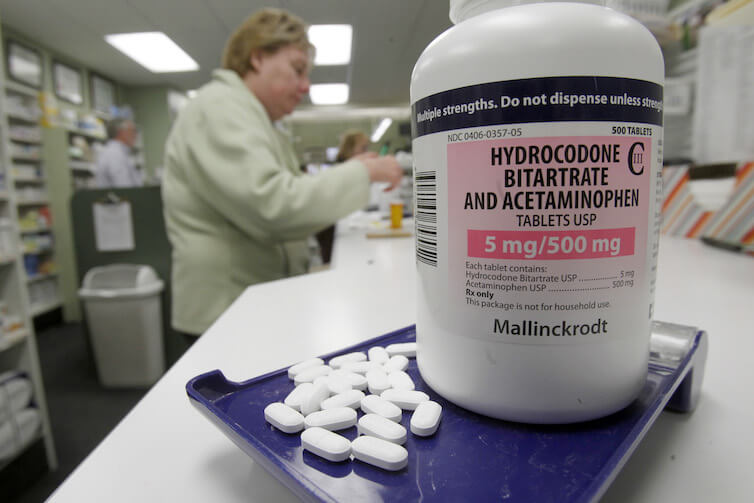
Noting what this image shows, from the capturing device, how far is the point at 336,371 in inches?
10.3

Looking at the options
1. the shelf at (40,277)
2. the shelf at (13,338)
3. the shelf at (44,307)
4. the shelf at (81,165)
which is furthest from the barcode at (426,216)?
the shelf at (81,165)

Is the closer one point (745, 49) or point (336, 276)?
point (336, 276)

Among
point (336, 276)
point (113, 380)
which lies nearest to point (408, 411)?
point (336, 276)

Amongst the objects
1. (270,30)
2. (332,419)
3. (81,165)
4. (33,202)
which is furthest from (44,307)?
Answer: (332,419)

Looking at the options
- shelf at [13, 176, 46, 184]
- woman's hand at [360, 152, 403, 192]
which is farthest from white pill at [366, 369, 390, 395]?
shelf at [13, 176, 46, 184]

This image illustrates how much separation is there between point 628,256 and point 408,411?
13cm

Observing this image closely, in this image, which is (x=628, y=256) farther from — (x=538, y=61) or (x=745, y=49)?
(x=745, y=49)

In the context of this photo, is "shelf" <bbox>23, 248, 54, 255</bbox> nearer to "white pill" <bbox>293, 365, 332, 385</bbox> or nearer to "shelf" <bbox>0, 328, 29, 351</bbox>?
"shelf" <bbox>0, 328, 29, 351</bbox>

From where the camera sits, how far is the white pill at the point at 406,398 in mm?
219

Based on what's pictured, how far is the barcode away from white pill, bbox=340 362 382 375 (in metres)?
0.08

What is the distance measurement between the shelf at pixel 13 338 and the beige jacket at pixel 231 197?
1.85 feet

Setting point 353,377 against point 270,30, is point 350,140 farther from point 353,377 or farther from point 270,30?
point 353,377

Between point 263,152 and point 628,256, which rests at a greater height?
point 263,152

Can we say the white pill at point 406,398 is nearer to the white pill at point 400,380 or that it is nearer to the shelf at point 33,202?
the white pill at point 400,380
